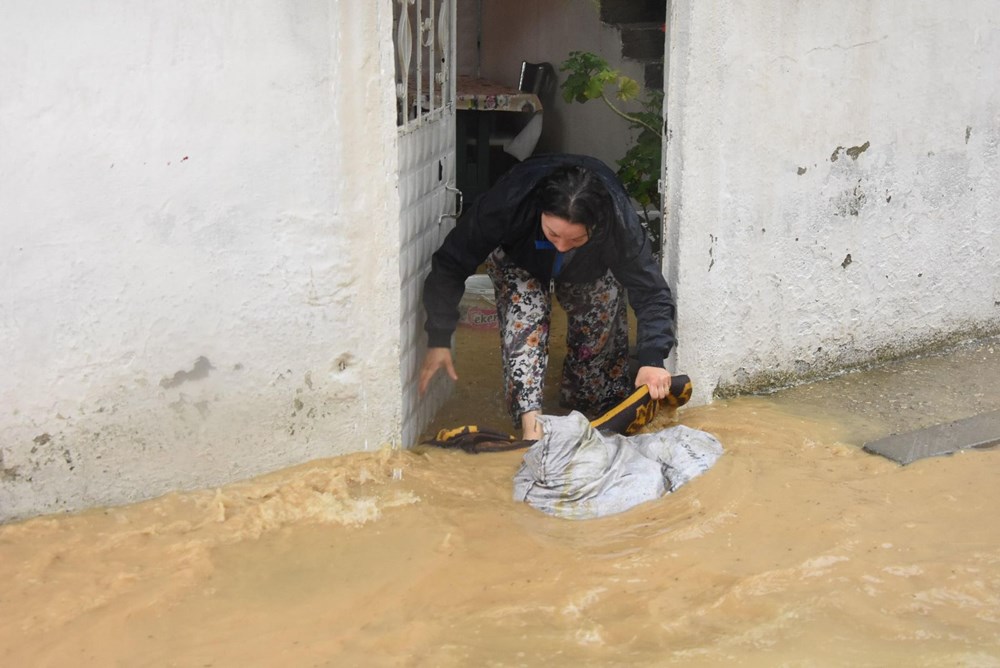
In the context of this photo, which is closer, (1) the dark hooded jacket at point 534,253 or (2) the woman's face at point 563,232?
(2) the woman's face at point 563,232

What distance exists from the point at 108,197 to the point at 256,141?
0.53 metres

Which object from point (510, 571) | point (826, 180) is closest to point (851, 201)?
point (826, 180)

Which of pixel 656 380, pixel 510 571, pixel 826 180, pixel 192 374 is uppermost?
pixel 826 180

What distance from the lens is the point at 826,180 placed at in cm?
504

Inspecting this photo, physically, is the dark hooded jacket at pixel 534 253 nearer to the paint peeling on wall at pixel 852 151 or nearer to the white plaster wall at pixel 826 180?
the white plaster wall at pixel 826 180

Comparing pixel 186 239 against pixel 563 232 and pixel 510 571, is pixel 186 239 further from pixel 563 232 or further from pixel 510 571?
pixel 510 571

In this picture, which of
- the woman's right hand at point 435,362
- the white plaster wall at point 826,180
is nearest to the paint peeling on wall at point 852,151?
the white plaster wall at point 826,180

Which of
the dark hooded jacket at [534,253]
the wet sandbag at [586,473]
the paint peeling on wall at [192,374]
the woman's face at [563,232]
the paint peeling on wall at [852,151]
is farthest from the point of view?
the paint peeling on wall at [852,151]

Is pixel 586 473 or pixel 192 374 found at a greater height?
pixel 192 374

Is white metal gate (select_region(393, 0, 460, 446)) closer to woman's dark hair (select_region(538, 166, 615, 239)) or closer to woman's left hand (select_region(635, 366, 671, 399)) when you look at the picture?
woman's dark hair (select_region(538, 166, 615, 239))

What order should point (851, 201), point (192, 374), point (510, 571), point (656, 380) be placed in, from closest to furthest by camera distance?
point (510, 571) → point (192, 374) → point (656, 380) → point (851, 201)

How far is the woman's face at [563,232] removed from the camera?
407 centimetres

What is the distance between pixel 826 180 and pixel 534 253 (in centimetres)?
154

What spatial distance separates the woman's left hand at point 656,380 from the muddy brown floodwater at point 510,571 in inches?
14.2
